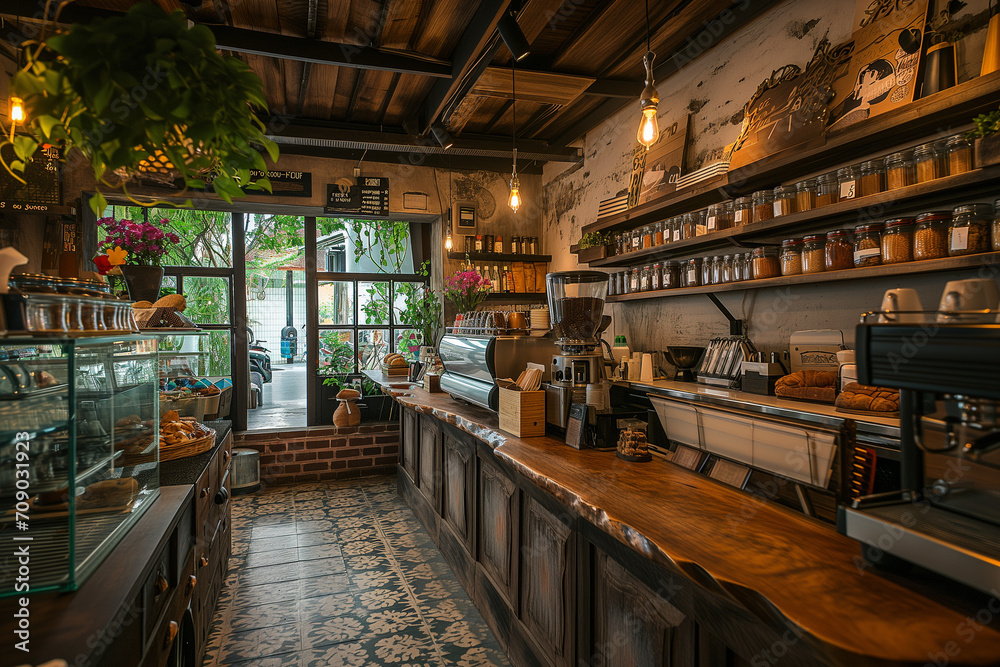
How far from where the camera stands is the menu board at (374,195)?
206 inches

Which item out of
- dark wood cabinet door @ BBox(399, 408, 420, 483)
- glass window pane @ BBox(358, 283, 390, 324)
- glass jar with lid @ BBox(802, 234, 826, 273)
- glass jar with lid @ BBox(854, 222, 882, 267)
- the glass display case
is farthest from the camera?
glass window pane @ BBox(358, 283, 390, 324)

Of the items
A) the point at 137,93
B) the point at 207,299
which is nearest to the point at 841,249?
the point at 137,93

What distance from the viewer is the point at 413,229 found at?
598 centimetres

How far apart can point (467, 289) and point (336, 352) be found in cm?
Result: 171

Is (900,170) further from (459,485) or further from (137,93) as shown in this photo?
(459,485)

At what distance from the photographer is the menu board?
5242 millimetres

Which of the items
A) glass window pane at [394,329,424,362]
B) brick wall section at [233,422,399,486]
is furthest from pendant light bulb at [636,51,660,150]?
brick wall section at [233,422,399,486]

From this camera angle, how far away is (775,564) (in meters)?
1.20

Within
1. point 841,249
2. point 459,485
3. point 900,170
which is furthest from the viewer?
point 459,485

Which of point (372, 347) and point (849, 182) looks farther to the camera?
point (372, 347)

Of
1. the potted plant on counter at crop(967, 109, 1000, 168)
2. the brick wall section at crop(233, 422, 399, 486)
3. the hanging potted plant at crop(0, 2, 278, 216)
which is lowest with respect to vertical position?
the brick wall section at crop(233, 422, 399, 486)

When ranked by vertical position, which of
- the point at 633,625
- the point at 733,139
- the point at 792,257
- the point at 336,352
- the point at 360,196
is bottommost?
the point at 633,625

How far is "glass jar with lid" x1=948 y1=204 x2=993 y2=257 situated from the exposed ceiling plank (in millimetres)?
2129

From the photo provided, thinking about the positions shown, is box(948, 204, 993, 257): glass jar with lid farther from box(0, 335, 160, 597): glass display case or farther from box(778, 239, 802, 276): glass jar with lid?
box(0, 335, 160, 597): glass display case
